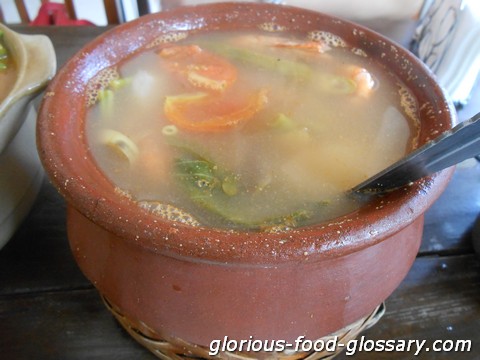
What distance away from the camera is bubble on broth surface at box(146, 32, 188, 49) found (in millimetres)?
1013

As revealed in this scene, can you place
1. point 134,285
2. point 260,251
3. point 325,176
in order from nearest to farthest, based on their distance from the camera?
point 260,251 < point 134,285 < point 325,176

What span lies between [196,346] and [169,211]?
221mm

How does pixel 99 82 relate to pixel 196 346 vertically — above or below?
above

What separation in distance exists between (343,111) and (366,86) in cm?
8

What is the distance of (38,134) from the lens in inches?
27.5

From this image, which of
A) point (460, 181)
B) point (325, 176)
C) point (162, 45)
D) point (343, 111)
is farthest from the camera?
point (460, 181)

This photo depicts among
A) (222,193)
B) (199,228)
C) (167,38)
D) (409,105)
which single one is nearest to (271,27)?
(167,38)

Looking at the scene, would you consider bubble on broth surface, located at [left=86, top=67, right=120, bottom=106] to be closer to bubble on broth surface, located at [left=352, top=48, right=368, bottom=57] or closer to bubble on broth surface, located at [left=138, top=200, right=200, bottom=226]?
bubble on broth surface, located at [left=138, top=200, right=200, bottom=226]

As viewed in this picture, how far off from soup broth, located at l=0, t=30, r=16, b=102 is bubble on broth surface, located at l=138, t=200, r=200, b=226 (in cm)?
39

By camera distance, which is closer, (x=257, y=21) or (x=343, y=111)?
(x=343, y=111)

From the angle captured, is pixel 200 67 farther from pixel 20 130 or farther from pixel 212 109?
pixel 20 130

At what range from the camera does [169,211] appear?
2.27ft

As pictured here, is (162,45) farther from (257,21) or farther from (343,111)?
(343,111)

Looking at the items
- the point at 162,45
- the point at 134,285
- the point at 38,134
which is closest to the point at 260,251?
the point at 134,285
